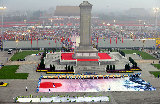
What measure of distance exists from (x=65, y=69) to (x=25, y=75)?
9549 mm

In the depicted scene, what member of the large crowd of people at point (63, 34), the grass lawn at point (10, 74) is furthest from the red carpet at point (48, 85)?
the large crowd of people at point (63, 34)

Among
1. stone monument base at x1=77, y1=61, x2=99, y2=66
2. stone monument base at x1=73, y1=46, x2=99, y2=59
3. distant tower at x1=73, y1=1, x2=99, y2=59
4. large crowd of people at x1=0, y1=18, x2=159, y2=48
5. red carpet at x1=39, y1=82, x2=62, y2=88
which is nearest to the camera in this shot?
red carpet at x1=39, y1=82, x2=62, y2=88

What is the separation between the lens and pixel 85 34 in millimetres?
60281

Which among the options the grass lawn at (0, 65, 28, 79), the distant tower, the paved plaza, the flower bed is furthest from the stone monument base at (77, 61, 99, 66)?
the flower bed

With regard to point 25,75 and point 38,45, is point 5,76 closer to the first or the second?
point 25,75

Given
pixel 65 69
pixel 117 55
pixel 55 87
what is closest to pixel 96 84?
pixel 55 87

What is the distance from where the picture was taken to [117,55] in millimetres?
70188

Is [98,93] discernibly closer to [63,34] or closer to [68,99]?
[68,99]

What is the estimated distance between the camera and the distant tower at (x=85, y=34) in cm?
5950

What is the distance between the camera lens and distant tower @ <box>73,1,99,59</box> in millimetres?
59500

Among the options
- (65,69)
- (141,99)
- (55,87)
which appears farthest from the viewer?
(65,69)

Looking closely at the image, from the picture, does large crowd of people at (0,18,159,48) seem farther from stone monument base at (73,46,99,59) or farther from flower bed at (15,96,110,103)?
flower bed at (15,96,110,103)

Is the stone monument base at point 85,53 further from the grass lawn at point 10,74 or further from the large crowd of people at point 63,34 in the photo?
the large crowd of people at point 63,34


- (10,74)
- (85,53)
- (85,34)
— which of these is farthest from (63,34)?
(10,74)
